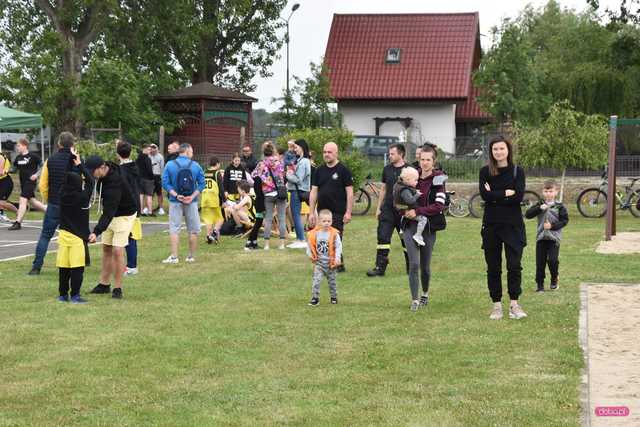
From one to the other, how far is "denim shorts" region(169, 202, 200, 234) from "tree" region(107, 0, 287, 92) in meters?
27.2

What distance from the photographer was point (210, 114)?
40.0 metres

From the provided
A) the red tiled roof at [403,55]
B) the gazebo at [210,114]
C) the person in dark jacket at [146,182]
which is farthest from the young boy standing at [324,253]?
the red tiled roof at [403,55]

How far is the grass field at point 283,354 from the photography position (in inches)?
289

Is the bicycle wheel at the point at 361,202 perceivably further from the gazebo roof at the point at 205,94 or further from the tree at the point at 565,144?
the gazebo roof at the point at 205,94

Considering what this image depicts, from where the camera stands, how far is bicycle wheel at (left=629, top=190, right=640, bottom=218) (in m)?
26.7

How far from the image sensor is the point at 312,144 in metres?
28.7

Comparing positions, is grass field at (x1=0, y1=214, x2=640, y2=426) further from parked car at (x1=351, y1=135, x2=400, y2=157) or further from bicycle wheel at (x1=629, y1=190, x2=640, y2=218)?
parked car at (x1=351, y1=135, x2=400, y2=157)

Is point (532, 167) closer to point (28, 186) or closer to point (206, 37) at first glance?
point (28, 186)

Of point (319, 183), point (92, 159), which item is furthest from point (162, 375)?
point (319, 183)

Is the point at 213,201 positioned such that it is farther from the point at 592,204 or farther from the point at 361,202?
the point at 592,204

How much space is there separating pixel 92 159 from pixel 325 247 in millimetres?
2779

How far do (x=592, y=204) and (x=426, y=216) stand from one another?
16763 millimetres

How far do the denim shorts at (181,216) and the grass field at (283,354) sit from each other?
1.30m

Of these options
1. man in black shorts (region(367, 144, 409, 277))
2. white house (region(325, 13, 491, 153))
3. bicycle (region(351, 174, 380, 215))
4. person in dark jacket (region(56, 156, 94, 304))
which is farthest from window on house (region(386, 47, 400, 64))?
person in dark jacket (region(56, 156, 94, 304))
